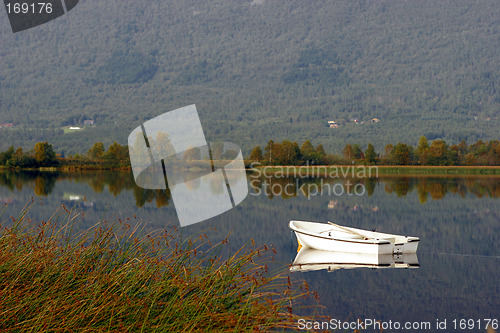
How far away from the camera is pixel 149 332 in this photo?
16.1 feet

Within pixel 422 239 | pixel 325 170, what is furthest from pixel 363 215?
pixel 325 170

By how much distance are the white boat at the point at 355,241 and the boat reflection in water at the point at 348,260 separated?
0.15 metres

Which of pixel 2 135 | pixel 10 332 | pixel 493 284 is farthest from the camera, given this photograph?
pixel 2 135

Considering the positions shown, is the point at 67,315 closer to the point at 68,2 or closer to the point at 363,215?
Answer: the point at 68,2

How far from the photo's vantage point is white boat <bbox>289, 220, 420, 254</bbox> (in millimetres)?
Answer: 19266

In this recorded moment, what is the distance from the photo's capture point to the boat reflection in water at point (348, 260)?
18500mm

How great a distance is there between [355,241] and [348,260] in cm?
71

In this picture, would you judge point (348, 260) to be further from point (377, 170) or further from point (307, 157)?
point (307, 157)

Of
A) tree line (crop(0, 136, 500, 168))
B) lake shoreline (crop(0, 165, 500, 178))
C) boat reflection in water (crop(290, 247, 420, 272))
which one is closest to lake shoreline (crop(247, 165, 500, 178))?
lake shoreline (crop(0, 165, 500, 178))

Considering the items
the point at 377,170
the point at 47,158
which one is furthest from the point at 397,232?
the point at 47,158

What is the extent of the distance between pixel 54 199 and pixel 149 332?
1678 inches

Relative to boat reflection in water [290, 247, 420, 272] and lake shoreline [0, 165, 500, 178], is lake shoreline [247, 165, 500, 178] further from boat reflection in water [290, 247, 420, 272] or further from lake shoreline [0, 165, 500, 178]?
boat reflection in water [290, 247, 420, 272]

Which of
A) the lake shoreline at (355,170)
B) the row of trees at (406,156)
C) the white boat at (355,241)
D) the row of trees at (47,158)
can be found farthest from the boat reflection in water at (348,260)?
the row of trees at (406,156)

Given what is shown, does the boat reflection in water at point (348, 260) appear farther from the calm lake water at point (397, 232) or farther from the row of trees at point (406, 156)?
the row of trees at point (406, 156)
